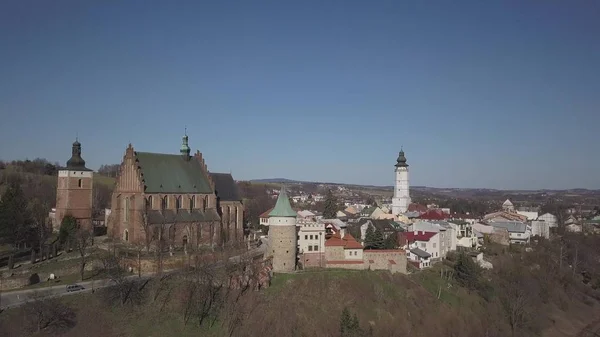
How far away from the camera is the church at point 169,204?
61.3 m

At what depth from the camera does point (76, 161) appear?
64500mm

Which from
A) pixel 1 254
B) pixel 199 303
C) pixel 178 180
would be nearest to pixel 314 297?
pixel 199 303

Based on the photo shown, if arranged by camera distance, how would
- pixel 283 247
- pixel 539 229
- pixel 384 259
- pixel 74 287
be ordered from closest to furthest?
pixel 74 287 < pixel 283 247 < pixel 384 259 < pixel 539 229

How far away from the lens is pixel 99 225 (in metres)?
75.7

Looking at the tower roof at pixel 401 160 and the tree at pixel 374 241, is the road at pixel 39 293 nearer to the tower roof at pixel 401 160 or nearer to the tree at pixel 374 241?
the tree at pixel 374 241

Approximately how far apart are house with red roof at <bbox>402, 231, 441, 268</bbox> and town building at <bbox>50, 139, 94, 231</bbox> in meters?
A: 41.5

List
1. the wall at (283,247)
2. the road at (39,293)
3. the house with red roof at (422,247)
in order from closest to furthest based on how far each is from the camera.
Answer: the road at (39,293)
the wall at (283,247)
the house with red roof at (422,247)

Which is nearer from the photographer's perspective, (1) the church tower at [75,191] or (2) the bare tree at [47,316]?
(2) the bare tree at [47,316]

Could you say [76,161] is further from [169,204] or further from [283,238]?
[283,238]

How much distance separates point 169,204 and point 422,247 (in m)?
34.6

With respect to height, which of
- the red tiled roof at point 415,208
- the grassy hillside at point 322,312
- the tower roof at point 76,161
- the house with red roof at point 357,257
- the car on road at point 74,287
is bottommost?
the grassy hillside at point 322,312

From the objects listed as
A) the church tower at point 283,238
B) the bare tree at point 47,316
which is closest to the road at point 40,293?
the bare tree at point 47,316

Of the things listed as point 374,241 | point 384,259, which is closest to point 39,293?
point 384,259

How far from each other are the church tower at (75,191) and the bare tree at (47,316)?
27.0 m
